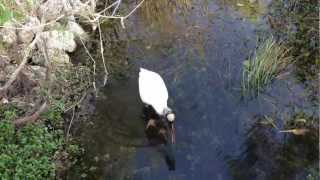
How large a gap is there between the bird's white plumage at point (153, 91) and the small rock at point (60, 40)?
80.4 inches

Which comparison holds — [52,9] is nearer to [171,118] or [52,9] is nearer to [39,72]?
[39,72]

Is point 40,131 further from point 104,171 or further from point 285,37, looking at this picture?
point 285,37

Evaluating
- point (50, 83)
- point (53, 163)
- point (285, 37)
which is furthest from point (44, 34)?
point (285, 37)

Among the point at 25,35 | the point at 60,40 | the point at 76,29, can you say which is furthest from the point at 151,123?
the point at 25,35

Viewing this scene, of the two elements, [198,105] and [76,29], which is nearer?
[198,105]

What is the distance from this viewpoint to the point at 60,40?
29.7 feet

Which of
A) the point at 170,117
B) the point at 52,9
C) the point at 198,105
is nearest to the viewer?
the point at 170,117

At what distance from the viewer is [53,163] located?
688 cm

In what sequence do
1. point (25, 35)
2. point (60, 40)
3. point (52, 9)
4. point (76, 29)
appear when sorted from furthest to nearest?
point (76, 29)
point (60, 40)
point (25, 35)
point (52, 9)

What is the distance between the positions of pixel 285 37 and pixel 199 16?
188 cm

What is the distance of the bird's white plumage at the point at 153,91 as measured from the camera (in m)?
7.66

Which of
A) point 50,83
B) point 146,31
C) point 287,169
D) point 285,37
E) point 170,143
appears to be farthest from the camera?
point 146,31

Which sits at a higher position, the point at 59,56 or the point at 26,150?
the point at 59,56

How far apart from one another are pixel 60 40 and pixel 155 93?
2506 mm
